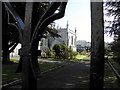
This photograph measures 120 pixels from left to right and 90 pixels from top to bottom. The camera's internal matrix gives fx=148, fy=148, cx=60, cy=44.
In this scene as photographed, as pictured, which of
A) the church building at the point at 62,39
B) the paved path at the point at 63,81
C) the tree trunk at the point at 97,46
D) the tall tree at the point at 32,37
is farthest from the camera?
the church building at the point at 62,39

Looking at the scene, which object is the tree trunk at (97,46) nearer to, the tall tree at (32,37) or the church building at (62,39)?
the tall tree at (32,37)

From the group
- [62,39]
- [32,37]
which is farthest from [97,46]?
[62,39]

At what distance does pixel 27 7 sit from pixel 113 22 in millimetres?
14217

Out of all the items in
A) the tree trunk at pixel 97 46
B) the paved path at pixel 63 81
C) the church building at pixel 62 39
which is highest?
the church building at pixel 62 39

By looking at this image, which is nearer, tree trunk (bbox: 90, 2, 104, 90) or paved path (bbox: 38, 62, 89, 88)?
tree trunk (bbox: 90, 2, 104, 90)

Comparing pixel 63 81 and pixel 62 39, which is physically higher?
pixel 62 39

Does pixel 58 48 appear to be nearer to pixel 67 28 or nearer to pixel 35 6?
pixel 67 28

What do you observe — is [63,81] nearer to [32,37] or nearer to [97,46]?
[32,37]

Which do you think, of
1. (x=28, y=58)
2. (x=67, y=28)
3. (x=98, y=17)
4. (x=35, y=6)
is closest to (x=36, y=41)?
(x=28, y=58)

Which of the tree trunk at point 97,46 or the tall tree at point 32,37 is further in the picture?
the tall tree at point 32,37

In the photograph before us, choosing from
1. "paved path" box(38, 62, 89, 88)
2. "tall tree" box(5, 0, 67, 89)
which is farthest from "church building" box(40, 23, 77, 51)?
"tall tree" box(5, 0, 67, 89)

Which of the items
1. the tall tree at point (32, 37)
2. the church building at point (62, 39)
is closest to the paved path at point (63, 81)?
the tall tree at point (32, 37)

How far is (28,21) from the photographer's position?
229cm

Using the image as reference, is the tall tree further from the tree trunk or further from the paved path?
the paved path
